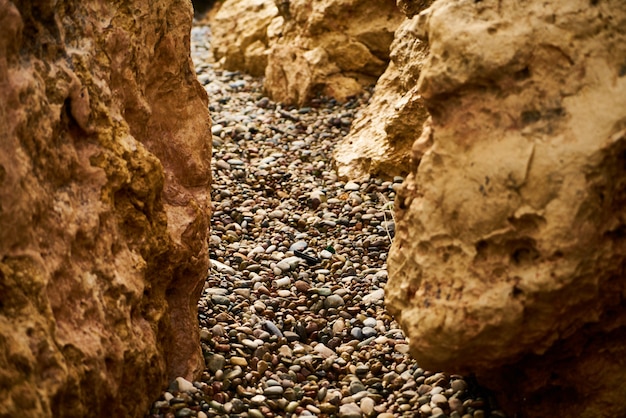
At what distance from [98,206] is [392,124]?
10.8 feet

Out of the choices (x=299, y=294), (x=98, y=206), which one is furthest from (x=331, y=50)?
(x=98, y=206)

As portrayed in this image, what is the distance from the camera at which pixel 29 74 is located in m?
2.64

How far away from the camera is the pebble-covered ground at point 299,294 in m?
3.46

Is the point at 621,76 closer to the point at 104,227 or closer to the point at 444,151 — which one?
the point at 444,151

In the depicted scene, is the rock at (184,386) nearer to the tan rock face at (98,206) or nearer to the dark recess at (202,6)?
the tan rock face at (98,206)

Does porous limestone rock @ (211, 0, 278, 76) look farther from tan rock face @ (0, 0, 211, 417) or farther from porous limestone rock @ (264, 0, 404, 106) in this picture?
tan rock face @ (0, 0, 211, 417)

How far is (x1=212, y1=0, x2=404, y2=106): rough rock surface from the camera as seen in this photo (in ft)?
23.4

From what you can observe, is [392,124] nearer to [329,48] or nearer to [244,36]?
[329,48]

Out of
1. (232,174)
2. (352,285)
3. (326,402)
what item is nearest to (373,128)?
(232,174)

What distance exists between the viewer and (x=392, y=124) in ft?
19.0

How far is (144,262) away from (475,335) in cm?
133

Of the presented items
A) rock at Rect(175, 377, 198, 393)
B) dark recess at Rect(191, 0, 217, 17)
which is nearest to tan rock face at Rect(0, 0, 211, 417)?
rock at Rect(175, 377, 198, 393)

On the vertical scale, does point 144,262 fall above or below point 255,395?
above

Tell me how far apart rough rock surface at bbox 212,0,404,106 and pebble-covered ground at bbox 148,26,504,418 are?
0.95ft
